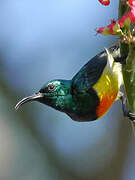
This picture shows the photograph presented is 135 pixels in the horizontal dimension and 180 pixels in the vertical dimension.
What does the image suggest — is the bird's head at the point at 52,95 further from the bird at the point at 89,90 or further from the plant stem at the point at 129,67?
the plant stem at the point at 129,67

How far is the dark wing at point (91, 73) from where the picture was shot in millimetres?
1812

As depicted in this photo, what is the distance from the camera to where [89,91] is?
6.15 feet

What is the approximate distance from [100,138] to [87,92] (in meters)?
2.59

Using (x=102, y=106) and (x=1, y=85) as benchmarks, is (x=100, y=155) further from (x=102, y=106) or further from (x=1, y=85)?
(x=102, y=106)

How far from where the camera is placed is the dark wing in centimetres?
181

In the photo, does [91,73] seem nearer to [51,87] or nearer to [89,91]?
[89,91]

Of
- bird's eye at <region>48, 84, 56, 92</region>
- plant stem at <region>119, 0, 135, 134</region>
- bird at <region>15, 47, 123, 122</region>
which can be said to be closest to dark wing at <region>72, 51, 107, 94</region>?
bird at <region>15, 47, 123, 122</region>

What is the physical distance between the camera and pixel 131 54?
3.96ft

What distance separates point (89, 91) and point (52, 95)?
18 centimetres

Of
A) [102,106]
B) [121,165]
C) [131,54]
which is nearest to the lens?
[131,54]

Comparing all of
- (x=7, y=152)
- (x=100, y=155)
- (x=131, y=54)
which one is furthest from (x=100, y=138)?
(x=131, y=54)

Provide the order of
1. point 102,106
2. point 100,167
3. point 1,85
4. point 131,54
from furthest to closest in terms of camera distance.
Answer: point 100,167 → point 1,85 → point 102,106 → point 131,54

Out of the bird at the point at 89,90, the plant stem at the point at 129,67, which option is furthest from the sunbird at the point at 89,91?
the plant stem at the point at 129,67

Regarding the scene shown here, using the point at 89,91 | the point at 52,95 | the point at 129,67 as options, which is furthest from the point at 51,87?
the point at 129,67
